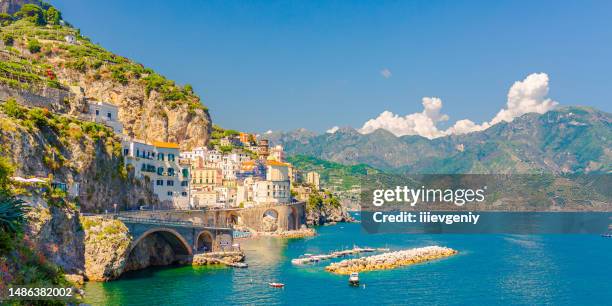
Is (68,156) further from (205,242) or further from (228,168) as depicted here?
(228,168)

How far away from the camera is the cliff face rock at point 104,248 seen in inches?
2463

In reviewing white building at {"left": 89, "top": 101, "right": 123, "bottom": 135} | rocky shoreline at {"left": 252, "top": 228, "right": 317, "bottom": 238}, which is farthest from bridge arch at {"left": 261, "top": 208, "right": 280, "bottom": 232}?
white building at {"left": 89, "top": 101, "right": 123, "bottom": 135}

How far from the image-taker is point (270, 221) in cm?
13775

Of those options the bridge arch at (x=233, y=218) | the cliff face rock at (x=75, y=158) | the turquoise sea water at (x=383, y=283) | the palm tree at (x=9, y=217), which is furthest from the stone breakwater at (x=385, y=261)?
the palm tree at (x=9, y=217)

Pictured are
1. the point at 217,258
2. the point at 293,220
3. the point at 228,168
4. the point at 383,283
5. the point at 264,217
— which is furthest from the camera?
the point at 228,168

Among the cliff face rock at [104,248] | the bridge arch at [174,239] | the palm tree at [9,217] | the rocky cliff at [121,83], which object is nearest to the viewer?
the palm tree at [9,217]

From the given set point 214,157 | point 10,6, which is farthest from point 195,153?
point 10,6

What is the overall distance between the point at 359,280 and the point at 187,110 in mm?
92939

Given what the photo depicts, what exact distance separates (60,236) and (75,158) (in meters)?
15.3

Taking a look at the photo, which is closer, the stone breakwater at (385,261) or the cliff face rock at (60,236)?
the cliff face rock at (60,236)

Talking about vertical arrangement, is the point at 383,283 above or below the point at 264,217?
below

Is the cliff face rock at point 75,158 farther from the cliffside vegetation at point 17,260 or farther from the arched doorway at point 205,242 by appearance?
the cliffside vegetation at point 17,260

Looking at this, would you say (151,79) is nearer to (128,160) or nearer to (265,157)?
(265,157)

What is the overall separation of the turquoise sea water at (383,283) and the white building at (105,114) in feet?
99.6
